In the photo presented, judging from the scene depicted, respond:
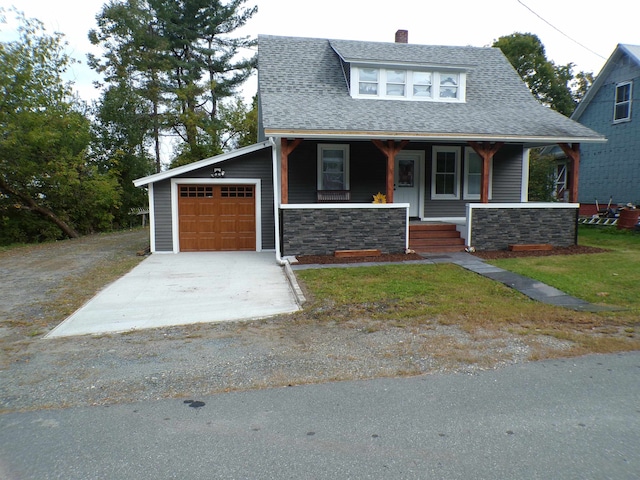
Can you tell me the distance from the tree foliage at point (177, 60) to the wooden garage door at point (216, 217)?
14.6 m

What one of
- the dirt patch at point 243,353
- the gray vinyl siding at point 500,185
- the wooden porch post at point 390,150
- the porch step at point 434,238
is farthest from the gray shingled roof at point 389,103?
the dirt patch at point 243,353

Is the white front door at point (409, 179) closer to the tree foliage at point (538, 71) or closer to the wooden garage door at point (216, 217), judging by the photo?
the wooden garage door at point (216, 217)

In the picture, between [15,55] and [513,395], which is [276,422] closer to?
[513,395]

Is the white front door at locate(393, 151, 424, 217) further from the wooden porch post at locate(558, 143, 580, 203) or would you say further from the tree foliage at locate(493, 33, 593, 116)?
the tree foliage at locate(493, 33, 593, 116)

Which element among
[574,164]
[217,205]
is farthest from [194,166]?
[574,164]

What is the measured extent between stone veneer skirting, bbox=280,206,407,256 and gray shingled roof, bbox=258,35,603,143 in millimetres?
1835

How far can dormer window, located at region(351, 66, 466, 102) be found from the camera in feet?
44.3

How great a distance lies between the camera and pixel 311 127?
10.5 m

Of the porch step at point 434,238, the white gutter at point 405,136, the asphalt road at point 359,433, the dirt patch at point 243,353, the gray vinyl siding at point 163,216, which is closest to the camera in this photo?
the asphalt road at point 359,433

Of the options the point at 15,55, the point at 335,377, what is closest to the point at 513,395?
the point at 335,377

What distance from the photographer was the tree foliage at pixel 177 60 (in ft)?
85.7

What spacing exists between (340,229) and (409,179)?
421 cm

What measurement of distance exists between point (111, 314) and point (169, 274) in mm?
3249

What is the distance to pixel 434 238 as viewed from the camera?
12031mm
